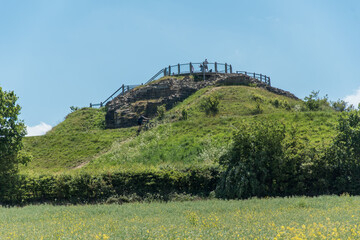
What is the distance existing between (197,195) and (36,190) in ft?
34.4

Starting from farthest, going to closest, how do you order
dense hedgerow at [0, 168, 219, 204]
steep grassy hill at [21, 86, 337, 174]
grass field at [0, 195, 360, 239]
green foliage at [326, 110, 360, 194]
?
1. steep grassy hill at [21, 86, 337, 174]
2. dense hedgerow at [0, 168, 219, 204]
3. green foliage at [326, 110, 360, 194]
4. grass field at [0, 195, 360, 239]

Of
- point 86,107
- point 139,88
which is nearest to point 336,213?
point 139,88

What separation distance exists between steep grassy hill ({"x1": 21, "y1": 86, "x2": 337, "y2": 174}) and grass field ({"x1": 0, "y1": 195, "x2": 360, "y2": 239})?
23.2 feet

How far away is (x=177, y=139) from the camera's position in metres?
31.8

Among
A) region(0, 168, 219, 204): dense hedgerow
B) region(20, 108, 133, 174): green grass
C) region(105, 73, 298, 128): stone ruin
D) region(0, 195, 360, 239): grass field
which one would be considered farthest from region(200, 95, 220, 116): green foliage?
region(0, 195, 360, 239): grass field

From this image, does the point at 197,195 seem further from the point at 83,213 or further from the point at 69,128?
the point at 69,128

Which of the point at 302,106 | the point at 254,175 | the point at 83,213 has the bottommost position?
the point at 83,213

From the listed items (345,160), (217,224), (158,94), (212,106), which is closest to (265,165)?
(345,160)

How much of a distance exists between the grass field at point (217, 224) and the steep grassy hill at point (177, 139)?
23.2 ft

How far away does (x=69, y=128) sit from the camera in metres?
51.3

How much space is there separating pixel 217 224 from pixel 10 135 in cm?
2026

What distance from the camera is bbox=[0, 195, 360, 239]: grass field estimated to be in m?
8.48

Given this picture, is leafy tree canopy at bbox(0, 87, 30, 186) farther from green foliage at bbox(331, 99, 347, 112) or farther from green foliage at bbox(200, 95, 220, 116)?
green foliage at bbox(331, 99, 347, 112)

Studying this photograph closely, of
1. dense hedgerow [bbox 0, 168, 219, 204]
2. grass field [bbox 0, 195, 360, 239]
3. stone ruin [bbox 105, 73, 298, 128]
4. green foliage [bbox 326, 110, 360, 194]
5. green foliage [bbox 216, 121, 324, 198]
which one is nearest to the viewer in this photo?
grass field [bbox 0, 195, 360, 239]
